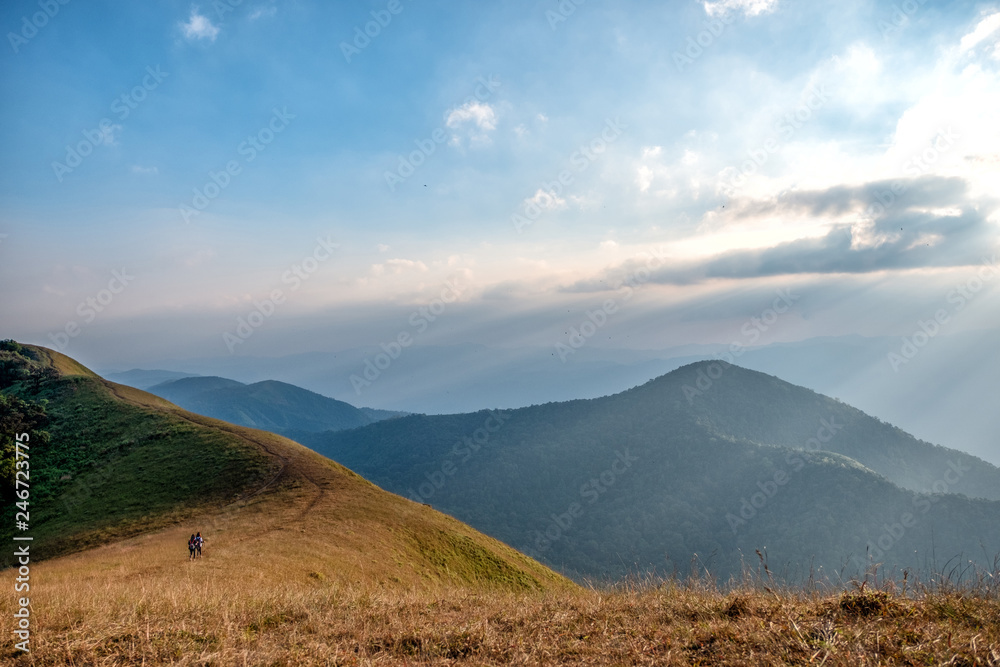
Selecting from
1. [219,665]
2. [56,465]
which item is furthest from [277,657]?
[56,465]

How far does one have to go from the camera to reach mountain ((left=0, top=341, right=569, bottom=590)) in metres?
26.2

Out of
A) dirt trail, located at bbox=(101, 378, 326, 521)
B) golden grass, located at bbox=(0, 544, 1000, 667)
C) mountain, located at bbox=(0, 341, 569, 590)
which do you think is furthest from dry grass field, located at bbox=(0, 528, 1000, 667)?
dirt trail, located at bbox=(101, 378, 326, 521)

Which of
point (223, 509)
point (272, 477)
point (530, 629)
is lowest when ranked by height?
point (223, 509)

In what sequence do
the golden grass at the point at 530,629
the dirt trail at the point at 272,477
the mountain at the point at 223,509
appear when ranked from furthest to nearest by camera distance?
the dirt trail at the point at 272,477, the mountain at the point at 223,509, the golden grass at the point at 530,629

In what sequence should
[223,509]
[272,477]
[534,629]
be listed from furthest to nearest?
[272,477]
[223,509]
[534,629]

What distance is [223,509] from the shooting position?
3541cm

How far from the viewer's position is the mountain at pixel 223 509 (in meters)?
26.2

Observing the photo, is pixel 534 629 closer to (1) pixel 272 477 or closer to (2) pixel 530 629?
(2) pixel 530 629

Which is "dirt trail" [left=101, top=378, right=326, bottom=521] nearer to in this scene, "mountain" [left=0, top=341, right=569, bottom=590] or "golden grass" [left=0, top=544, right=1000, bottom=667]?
"mountain" [left=0, top=341, right=569, bottom=590]

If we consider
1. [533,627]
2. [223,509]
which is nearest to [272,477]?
[223,509]

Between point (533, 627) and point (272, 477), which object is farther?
point (272, 477)

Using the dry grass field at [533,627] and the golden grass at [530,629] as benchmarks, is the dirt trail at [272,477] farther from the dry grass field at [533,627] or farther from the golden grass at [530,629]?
the golden grass at [530,629]

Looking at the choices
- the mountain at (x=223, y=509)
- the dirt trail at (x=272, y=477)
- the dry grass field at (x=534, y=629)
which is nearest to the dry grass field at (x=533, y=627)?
the dry grass field at (x=534, y=629)

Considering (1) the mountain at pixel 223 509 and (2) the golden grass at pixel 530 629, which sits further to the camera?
(1) the mountain at pixel 223 509
